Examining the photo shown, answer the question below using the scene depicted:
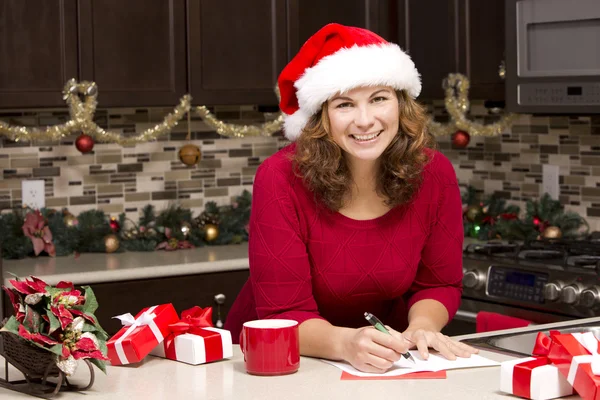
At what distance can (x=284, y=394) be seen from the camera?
67.6 inches

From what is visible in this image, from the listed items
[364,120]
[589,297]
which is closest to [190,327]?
[364,120]

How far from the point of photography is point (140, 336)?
76.5 inches

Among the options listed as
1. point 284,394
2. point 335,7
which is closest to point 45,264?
point 335,7

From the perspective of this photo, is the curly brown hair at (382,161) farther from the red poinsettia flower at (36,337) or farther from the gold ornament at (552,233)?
the gold ornament at (552,233)

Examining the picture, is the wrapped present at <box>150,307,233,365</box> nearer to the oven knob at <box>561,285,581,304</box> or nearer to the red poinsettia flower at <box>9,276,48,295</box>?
the red poinsettia flower at <box>9,276,48,295</box>

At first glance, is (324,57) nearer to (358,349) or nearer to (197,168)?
(358,349)

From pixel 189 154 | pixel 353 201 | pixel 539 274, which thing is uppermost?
pixel 189 154

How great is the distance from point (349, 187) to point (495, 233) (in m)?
1.75

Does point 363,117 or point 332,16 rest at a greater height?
point 332,16

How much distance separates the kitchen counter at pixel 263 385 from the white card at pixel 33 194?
79.7 inches

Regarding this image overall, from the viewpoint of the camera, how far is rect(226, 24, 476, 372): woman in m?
2.22

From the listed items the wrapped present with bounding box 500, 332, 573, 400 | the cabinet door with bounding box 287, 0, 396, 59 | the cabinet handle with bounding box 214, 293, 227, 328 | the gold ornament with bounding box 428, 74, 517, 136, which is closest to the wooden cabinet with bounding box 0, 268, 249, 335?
the cabinet handle with bounding box 214, 293, 227, 328

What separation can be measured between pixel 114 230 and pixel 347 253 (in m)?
1.77

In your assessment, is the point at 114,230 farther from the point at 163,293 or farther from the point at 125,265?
the point at 163,293
